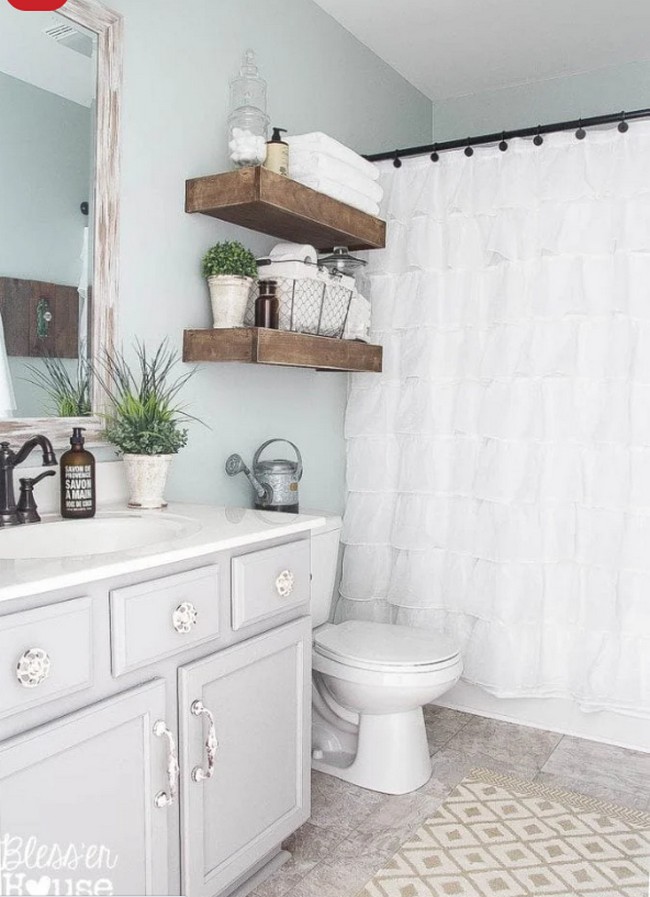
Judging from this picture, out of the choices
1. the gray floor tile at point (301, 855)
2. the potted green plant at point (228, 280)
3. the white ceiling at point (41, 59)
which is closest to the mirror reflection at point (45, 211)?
the white ceiling at point (41, 59)

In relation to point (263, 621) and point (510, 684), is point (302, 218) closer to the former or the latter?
point (263, 621)

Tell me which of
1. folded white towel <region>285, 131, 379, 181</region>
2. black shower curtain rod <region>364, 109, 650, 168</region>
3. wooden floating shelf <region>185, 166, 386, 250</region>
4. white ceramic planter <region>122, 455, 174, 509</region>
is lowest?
white ceramic planter <region>122, 455, 174, 509</region>

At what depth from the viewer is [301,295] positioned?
7.59 feet

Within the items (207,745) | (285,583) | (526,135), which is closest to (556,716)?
(285,583)

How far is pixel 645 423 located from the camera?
2496 mm

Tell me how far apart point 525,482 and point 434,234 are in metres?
0.92

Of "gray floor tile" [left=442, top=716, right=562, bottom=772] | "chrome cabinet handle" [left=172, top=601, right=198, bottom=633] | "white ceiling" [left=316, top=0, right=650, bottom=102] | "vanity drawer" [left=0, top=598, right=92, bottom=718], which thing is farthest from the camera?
"white ceiling" [left=316, top=0, right=650, bottom=102]

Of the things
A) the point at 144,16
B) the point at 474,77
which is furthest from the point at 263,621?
the point at 474,77

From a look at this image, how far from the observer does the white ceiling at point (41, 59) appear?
1712 mm

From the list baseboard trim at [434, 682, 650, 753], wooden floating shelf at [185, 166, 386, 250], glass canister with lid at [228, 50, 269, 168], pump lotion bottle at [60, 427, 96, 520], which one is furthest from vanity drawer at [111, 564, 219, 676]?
→ baseboard trim at [434, 682, 650, 753]

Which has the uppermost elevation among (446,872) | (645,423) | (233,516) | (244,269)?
(244,269)

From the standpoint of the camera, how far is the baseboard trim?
2.62m

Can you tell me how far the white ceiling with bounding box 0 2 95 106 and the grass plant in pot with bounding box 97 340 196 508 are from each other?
0.62 meters

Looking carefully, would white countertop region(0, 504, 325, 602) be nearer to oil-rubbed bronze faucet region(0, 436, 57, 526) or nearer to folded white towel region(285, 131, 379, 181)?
oil-rubbed bronze faucet region(0, 436, 57, 526)
